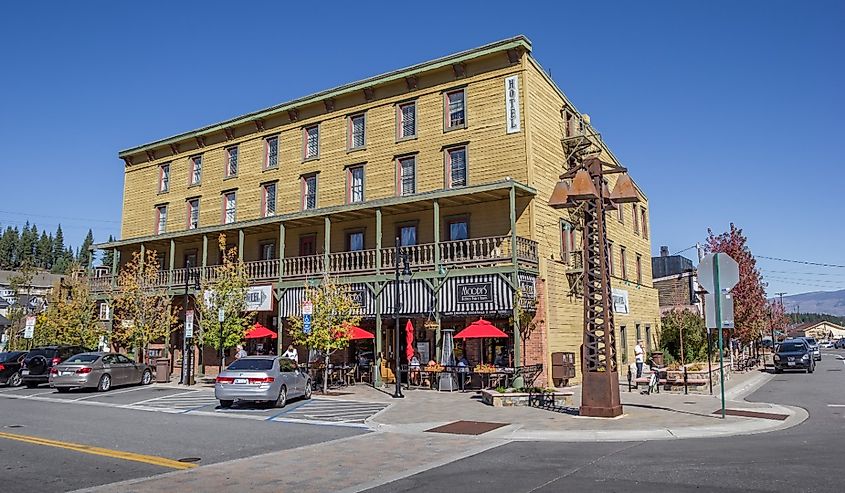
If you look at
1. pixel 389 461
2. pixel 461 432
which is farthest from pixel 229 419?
pixel 389 461

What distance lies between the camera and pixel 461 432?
1371 centimetres

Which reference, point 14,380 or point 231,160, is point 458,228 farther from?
point 14,380

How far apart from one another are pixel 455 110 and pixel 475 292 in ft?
28.7

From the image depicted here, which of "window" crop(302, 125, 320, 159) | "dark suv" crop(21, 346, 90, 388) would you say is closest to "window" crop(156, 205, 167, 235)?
"window" crop(302, 125, 320, 159)

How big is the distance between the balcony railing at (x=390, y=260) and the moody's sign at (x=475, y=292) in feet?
2.92

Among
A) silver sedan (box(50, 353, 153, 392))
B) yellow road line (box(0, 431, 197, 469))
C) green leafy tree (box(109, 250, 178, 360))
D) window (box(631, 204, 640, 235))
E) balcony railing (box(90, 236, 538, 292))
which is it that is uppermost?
window (box(631, 204, 640, 235))

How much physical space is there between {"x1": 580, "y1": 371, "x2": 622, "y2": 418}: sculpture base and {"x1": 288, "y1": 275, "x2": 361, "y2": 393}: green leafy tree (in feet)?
35.0

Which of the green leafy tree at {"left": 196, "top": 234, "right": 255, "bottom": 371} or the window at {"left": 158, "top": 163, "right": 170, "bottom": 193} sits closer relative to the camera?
the green leafy tree at {"left": 196, "top": 234, "right": 255, "bottom": 371}

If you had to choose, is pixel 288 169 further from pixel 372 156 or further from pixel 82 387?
pixel 82 387

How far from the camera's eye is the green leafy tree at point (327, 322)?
23.2 metres

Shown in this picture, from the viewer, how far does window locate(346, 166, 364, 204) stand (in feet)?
101

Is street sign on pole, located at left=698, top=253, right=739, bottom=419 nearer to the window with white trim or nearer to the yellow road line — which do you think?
the yellow road line

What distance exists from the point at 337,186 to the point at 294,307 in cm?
628

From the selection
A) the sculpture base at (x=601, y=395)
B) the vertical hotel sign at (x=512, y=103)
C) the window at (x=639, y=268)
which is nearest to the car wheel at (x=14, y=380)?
the vertical hotel sign at (x=512, y=103)
